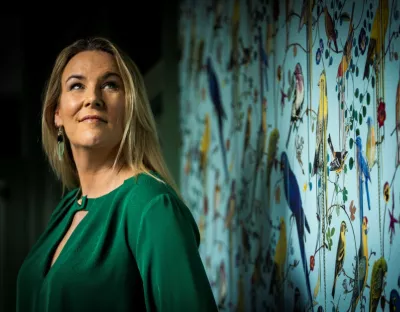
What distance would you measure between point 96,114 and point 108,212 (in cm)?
24

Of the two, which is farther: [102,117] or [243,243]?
[243,243]

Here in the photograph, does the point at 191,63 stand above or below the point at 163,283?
above

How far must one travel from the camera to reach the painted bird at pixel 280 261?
174cm

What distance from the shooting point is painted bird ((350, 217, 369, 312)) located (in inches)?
52.5

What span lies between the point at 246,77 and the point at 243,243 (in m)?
0.51

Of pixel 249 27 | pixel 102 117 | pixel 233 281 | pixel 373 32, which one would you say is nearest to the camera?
pixel 373 32

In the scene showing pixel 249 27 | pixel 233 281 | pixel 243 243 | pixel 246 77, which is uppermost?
pixel 249 27

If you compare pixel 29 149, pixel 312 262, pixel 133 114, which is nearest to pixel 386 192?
pixel 312 262

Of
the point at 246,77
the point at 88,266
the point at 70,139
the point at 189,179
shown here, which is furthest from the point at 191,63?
the point at 88,266

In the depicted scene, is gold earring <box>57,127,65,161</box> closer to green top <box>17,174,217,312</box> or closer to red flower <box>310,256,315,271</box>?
green top <box>17,174,217,312</box>

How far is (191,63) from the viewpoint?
8.60ft

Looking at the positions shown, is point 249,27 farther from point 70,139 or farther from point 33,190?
point 33,190

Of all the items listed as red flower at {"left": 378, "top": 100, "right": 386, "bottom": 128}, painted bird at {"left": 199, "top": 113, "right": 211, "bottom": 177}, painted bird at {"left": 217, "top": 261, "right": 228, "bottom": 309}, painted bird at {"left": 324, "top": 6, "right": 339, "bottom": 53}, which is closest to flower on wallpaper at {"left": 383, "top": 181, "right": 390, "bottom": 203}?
red flower at {"left": 378, "top": 100, "right": 386, "bottom": 128}

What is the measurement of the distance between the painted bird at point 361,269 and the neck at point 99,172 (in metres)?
0.56
